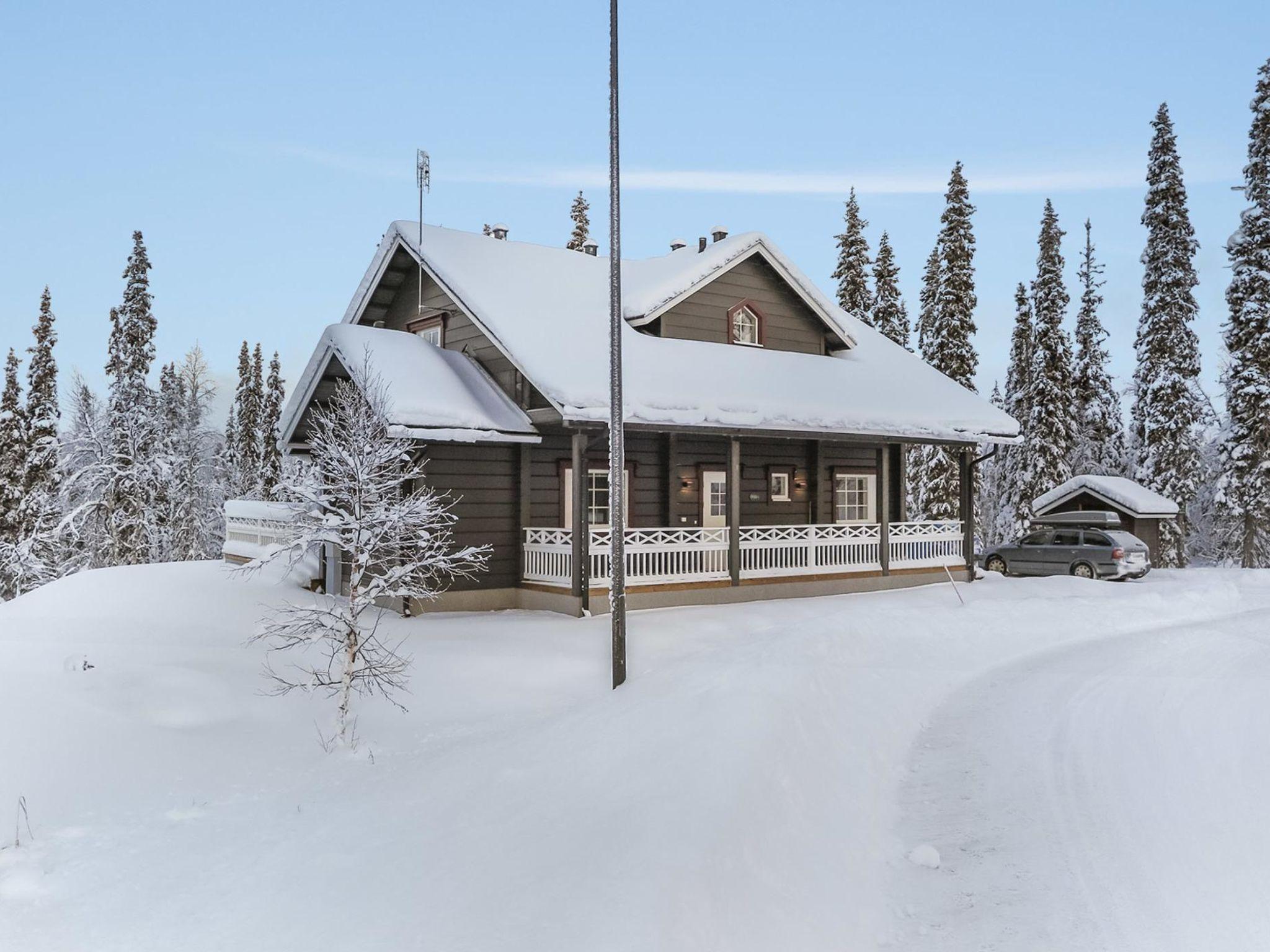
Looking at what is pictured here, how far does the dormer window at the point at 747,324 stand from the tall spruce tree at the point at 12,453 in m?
31.5

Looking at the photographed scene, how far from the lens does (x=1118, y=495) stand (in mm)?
30875

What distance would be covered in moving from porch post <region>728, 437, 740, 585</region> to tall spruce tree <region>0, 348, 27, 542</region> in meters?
32.6

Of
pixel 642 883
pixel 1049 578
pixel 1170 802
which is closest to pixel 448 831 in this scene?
pixel 642 883

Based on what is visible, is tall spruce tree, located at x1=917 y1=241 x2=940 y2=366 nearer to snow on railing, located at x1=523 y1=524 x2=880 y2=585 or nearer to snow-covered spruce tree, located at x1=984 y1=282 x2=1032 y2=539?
snow-covered spruce tree, located at x1=984 y1=282 x2=1032 y2=539

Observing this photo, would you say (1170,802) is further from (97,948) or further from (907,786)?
(97,948)

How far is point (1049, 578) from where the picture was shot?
24.2m

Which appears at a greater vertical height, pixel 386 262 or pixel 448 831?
pixel 386 262

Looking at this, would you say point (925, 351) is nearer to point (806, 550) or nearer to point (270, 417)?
point (806, 550)

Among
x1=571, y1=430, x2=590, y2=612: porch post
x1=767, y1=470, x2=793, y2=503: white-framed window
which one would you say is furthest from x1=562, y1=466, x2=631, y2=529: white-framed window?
x1=767, y1=470, x2=793, y2=503: white-framed window

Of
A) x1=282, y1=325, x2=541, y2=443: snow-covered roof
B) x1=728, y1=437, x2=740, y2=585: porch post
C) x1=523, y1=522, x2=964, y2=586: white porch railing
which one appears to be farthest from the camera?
x1=728, y1=437, x2=740, y2=585: porch post

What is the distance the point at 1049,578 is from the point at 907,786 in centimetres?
1767

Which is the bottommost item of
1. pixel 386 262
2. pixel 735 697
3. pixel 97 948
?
pixel 97 948

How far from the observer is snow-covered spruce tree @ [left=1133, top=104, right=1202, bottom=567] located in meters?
35.3

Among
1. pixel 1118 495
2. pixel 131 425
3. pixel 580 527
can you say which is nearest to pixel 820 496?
pixel 580 527
